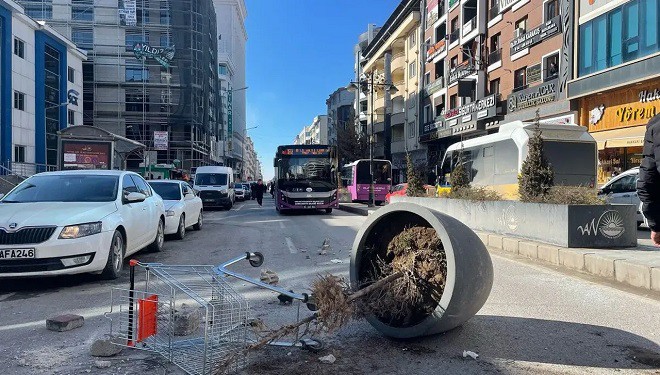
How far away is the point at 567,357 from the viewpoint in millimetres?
3738

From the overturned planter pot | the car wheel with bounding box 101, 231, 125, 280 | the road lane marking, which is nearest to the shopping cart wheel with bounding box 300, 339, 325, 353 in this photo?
the car wheel with bounding box 101, 231, 125, 280

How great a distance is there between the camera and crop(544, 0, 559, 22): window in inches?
928

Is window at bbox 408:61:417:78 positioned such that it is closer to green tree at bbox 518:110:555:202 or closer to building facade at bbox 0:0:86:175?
building facade at bbox 0:0:86:175

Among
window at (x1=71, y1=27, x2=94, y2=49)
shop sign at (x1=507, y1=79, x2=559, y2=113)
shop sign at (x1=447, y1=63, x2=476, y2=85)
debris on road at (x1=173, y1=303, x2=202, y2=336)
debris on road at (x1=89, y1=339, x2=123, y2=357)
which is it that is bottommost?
debris on road at (x1=89, y1=339, x2=123, y2=357)

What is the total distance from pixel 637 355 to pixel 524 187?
6319 millimetres

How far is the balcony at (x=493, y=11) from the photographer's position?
94.9ft

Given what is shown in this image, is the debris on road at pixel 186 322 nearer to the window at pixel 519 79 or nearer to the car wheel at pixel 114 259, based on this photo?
the car wheel at pixel 114 259

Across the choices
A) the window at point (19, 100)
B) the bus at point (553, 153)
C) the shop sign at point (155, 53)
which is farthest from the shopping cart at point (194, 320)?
the shop sign at point (155, 53)

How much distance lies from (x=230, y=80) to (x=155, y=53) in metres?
48.4

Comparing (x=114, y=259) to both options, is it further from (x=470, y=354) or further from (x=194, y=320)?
(x=470, y=354)

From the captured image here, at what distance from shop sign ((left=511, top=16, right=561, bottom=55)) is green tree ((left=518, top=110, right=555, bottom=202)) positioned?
1601 cm

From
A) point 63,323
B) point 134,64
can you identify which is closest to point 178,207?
point 63,323

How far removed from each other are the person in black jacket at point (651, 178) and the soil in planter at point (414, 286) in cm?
148

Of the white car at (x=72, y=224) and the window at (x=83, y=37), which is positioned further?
the window at (x=83, y=37)
